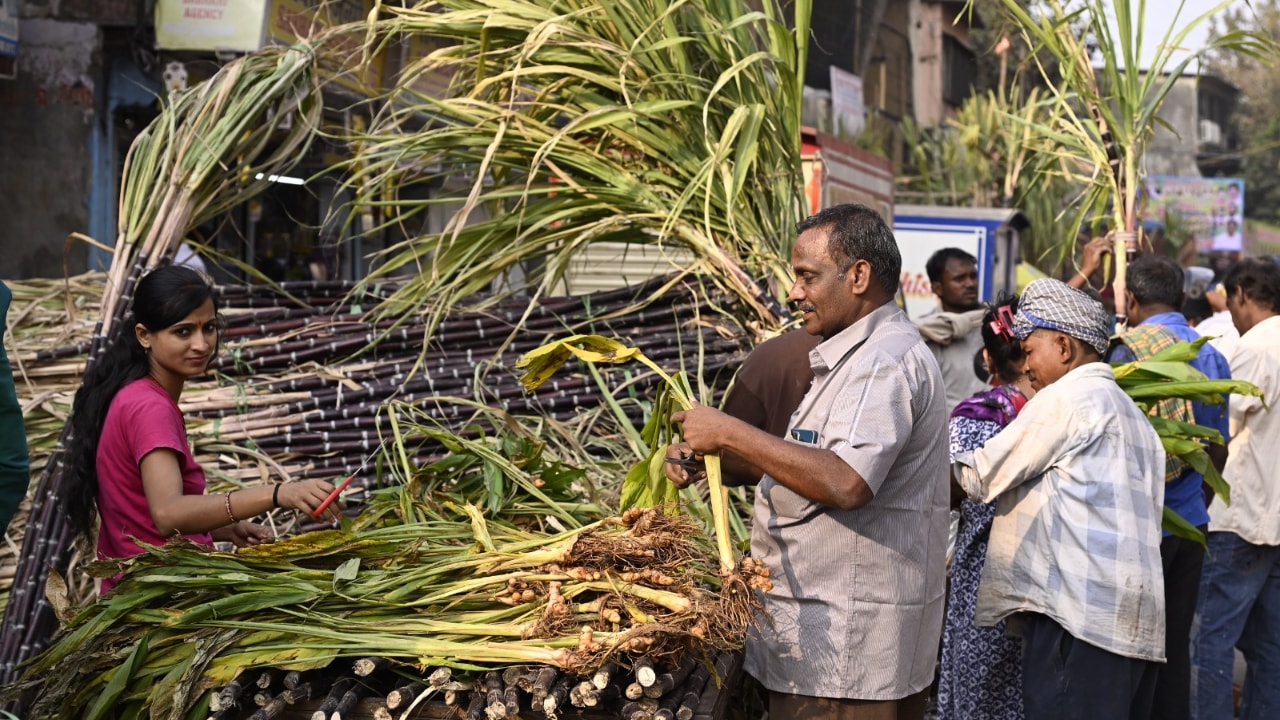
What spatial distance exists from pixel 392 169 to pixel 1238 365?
3720mm

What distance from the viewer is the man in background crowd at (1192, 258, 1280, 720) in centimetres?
513

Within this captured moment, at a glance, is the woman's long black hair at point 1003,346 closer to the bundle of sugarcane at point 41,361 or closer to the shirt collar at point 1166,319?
the shirt collar at point 1166,319

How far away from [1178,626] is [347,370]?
338 cm

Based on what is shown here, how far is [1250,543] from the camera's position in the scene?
5.21 meters

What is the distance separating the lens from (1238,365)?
5246mm

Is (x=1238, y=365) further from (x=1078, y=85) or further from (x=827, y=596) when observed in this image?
(x=827, y=596)

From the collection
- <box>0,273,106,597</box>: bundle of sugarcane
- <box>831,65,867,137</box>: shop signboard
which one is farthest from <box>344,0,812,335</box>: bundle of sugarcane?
<box>831,65,867,137</box>: shop signboard

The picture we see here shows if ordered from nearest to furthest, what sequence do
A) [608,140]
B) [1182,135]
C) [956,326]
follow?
[608,140]
[956,326]
[1182,135]

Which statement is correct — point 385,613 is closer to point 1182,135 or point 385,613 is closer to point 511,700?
point 511,700

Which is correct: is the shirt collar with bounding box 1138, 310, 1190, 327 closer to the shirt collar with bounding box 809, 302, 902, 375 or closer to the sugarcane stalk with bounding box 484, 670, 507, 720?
the shirt collar with bounding box 809, 302, 902, 375

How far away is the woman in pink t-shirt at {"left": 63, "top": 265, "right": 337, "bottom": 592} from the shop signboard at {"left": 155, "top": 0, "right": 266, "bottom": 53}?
540cm

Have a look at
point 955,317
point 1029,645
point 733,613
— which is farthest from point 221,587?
point 955,317

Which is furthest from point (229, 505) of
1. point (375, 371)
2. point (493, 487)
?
point (375, 371)

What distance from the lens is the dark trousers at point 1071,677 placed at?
334 centimetres
